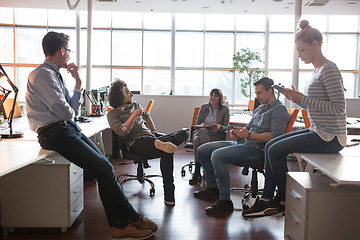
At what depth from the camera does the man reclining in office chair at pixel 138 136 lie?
10.7 ft

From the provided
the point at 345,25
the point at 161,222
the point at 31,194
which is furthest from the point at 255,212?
the point at 345,25

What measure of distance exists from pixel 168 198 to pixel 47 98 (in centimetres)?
162

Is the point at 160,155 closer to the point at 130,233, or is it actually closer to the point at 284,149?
the point at 130,233

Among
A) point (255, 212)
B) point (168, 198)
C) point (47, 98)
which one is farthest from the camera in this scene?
point (168, 198)

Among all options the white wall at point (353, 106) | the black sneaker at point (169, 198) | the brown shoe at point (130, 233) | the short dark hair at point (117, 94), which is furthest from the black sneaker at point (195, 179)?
the white wall at point (353, 106)

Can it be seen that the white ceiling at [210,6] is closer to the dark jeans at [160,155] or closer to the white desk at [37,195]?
the dark jeans at [160,155]

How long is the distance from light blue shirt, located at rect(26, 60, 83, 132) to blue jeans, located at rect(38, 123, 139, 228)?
0.07m

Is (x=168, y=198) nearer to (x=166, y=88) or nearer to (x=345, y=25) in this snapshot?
(x=166, y=88)

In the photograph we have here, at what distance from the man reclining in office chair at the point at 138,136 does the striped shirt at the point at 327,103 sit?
1.35m

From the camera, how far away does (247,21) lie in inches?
442

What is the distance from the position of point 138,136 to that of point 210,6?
710cm

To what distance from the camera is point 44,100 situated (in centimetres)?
223

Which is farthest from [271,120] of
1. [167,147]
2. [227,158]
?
[167,147]

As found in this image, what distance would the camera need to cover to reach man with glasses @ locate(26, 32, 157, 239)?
2236 mm
